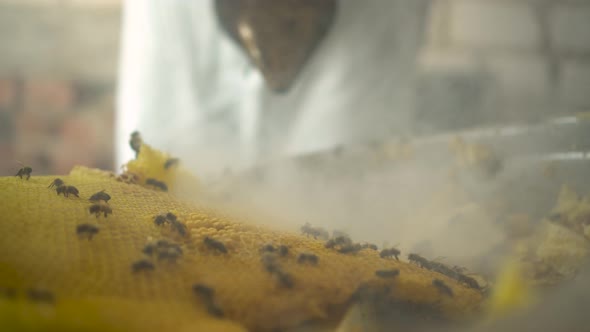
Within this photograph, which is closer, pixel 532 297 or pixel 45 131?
pixel 532 297

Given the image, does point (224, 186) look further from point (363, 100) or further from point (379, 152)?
point (363, 100)

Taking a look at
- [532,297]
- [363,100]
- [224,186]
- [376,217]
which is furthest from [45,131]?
[532,297]

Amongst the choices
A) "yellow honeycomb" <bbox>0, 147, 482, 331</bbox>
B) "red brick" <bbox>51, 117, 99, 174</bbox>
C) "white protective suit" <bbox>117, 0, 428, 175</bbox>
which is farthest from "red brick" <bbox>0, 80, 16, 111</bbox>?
"yellow honeycomb" <bbox>0, 147, 482, 331</bbox>

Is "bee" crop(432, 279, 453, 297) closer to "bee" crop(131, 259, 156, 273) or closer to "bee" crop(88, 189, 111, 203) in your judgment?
"bee" crop(131, 259, 156, 273)

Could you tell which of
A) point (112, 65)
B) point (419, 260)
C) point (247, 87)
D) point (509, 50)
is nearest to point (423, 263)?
point (419, 260)

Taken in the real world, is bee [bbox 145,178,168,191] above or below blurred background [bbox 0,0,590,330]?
below

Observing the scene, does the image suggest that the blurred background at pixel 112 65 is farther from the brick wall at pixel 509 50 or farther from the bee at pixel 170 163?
the bee at pixel 170 163
